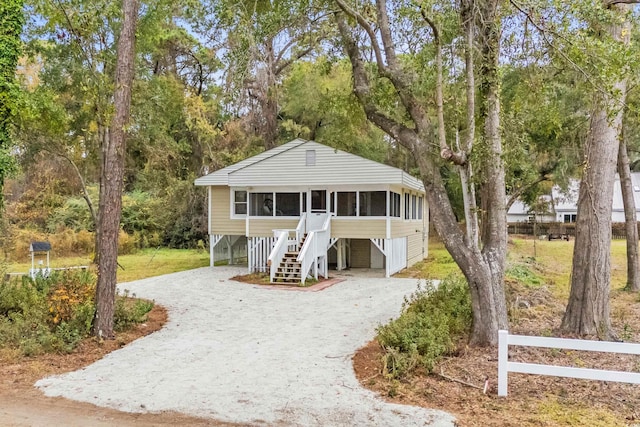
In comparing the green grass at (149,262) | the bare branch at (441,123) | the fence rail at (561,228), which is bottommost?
the green grass at (149,262)

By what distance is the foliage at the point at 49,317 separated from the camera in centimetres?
632

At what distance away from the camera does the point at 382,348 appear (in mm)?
6180

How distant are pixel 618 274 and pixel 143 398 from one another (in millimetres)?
15707

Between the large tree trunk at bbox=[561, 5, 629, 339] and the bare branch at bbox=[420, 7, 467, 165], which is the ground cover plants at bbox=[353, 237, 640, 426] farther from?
the bare branch at bbox=[420, 7, 467, 165]

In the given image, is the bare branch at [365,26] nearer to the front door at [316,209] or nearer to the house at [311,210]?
the house at [311,210]

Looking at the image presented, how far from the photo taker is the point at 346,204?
14.8 metres

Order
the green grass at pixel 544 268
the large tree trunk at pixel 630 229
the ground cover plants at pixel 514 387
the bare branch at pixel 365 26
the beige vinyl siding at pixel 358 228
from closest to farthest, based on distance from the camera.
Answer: the ground cover plants at pixel 514 387, the bare branch at pixel 365 26, the large tree trunk at pixel 630 229, the green grass at pixel 544 268, the beige vinyl siding at pixel 358 228

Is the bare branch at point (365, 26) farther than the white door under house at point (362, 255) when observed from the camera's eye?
No

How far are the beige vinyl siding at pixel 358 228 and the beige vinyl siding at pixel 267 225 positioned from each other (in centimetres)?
145

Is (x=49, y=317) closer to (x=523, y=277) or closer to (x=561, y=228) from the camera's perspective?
(x=523, y=277)

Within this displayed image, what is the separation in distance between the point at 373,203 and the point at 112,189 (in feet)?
29.7

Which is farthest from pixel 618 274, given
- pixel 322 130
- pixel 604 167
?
pixel 322 130

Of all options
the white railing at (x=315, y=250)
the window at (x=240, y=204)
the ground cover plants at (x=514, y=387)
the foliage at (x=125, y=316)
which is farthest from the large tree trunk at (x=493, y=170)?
the window at (x=240, y=204)

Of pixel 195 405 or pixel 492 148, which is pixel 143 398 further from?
pixel 492 148
